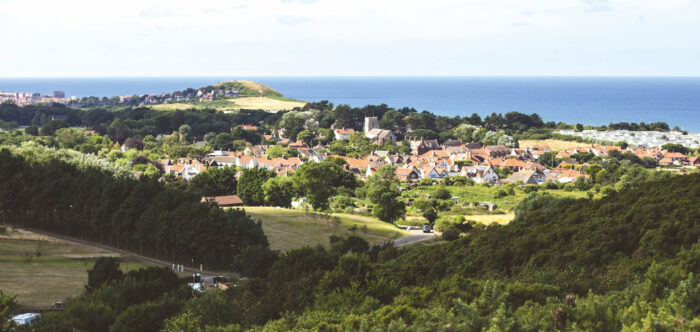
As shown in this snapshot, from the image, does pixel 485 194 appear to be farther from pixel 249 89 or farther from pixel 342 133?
pixel 249 89

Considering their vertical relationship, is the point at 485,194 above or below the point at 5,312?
below

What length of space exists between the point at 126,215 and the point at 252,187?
18.2m

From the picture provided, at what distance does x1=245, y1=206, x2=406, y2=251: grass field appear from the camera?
113 ft

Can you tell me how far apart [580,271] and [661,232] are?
3168mm

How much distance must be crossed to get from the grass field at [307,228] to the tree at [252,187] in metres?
4.65

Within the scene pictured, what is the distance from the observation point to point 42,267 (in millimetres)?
24844

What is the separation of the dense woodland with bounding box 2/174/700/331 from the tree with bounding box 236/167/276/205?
24.2 m

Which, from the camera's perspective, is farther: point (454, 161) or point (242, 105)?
point (242, 105)

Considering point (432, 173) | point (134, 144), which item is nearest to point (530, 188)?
point (432, 173)

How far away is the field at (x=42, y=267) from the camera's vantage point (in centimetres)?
2102

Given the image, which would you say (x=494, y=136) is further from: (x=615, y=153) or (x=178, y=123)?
(x=178, y=123)

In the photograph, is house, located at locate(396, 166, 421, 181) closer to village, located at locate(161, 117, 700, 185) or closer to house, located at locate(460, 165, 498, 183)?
village, located at locate(161, 117, 700, 185)

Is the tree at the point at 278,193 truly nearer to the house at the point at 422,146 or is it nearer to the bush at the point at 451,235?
the bush at the point at 451,235

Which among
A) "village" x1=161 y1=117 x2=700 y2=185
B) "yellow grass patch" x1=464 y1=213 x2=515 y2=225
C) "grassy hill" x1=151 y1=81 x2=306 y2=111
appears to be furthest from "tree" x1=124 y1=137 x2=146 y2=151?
"yellow grass patch" x1=464 y1=213 x2=515 y2=225
